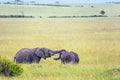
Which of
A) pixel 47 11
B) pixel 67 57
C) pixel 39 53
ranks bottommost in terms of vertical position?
pixel 67 57

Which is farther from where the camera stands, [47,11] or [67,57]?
[47,11]

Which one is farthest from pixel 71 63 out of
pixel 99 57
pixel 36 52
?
pixel 99 57

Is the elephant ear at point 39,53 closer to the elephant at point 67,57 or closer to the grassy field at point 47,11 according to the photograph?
the elephant at point 67,57

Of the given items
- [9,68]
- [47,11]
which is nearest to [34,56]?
[9,68]

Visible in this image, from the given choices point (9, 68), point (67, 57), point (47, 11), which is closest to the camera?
point (9, 68)

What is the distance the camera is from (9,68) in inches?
605

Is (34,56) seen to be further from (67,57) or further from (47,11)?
(47,11)

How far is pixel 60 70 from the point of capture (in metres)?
17.0

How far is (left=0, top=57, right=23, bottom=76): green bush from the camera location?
605 inches

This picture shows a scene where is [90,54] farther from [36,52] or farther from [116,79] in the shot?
[116,79]

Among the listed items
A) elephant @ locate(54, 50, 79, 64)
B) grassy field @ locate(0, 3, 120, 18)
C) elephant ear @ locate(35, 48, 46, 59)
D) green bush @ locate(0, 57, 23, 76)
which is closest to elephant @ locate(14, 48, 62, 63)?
elephant ear @ locate(35, 48, 46, 59)

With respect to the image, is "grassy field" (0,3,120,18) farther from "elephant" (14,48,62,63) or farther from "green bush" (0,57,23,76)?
"green bush" (0,57,23,76)

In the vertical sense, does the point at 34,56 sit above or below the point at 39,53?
below

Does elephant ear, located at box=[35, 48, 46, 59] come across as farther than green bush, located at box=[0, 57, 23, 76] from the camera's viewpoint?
Yes
